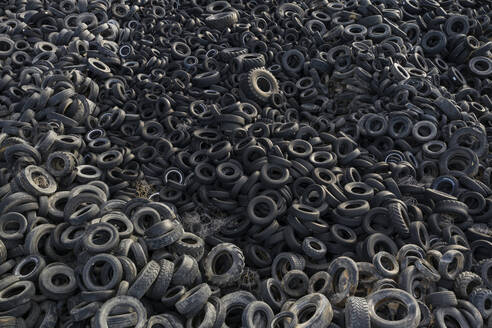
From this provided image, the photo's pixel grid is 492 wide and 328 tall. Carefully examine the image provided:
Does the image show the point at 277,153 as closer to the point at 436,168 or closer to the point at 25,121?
the point at 436,168

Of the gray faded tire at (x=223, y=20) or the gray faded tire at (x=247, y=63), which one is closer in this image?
the gray faded tire at (x=247, y=63)

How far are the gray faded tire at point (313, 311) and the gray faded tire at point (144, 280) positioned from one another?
1.97m

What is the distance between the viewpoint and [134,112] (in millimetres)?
9594

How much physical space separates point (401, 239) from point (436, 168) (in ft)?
7.10

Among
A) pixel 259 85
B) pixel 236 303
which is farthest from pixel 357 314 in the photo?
pixel 259 85

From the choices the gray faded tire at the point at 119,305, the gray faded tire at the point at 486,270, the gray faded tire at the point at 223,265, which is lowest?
the gray faded tire at the point at 223,265

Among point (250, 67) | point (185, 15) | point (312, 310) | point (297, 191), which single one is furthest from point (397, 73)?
point (185, 15)

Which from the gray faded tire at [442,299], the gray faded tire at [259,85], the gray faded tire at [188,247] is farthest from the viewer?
the gray faded tire at [259,85]

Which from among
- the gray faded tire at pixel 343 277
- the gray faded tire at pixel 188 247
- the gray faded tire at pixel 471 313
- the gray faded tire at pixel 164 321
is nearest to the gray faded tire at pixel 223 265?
the gray faded tire at pixel 188 247

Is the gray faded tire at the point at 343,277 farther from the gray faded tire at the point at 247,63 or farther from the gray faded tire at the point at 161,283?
the gray faded tire at the point at 247,63

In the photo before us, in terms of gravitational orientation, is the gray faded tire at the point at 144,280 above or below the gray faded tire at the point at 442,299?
below

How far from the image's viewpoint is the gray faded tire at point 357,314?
474 cm

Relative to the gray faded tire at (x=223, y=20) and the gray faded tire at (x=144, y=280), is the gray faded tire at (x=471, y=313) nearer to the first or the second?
the gray faded tire at (x=144, y=280)

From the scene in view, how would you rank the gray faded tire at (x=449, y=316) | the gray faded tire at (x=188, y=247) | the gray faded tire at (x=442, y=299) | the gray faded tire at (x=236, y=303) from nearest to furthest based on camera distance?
1. the gray faded tire at (x=449, y=316)
2. the gray faded tire at (x=442, y=299)
3. the gray faded tire at (x=236, y=303)
4. the gray faded tire at (x=188, y=247)
